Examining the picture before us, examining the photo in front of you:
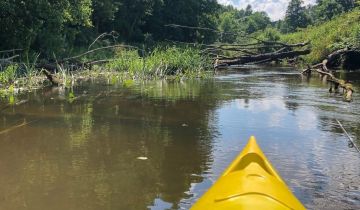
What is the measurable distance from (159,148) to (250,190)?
3955mm

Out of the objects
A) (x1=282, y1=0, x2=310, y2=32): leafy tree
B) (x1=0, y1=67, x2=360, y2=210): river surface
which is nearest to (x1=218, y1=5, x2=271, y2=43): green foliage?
(x1=282, y1=0, x2=310, y2=32): leafy tree

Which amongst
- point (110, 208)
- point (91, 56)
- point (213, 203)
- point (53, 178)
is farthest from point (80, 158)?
point (91, 56)

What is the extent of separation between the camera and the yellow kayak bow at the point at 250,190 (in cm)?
291

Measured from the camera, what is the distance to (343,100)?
488 inches

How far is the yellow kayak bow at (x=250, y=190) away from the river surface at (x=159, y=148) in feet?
3.96

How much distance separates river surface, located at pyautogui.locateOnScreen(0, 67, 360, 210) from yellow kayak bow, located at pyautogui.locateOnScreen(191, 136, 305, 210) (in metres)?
1.21

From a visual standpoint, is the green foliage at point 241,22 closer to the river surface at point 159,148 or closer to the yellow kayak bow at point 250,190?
the river surface at point 159,148

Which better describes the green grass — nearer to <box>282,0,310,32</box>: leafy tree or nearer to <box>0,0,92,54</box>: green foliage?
<box>0,0,92,54</box>: green foliage

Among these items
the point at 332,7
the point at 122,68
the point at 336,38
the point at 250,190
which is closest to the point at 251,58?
the point at 336,38

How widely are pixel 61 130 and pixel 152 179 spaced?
348 cm

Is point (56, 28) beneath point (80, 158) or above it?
above

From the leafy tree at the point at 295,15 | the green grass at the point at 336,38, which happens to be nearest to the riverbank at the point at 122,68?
the green grass at the point at 336,38

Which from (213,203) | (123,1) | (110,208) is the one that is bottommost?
(110,208)

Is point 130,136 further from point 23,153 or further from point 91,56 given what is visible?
point 91,56
